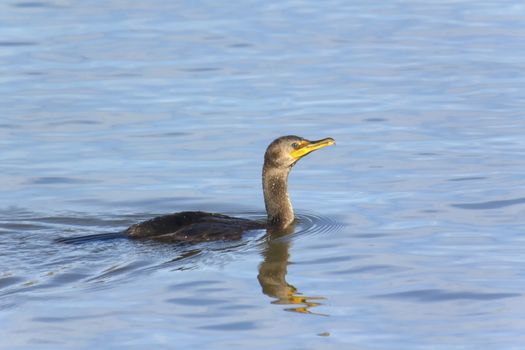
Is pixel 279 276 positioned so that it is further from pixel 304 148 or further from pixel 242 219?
pixel 304 148

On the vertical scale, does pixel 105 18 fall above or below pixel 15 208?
above

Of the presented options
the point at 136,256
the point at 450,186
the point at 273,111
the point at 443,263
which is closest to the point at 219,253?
the point at 136,256

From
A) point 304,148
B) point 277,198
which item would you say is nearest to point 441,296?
point 277,198

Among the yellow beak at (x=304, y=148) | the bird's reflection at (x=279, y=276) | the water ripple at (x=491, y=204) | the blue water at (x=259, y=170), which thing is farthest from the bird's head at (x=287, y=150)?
the water ripple at (x=491, y=204)

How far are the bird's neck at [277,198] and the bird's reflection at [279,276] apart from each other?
0.13 m

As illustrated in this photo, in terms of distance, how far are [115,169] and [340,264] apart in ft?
13.2

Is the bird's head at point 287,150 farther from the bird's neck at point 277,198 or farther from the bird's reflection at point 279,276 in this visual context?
the bird's reflection at point 279,276

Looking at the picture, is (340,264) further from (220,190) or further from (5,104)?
(5,104)

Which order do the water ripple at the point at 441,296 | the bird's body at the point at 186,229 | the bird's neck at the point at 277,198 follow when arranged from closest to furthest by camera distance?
the water ripple at the point at 441,296
the bird's body at the point at 186,229
the bird's neck at the point at 277,198

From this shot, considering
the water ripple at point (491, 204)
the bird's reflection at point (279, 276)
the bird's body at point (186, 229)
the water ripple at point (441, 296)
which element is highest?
the bird's body at point (186, 229)

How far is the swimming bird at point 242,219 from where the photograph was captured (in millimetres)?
11992

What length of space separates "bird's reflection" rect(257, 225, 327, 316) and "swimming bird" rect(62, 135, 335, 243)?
0.67ft

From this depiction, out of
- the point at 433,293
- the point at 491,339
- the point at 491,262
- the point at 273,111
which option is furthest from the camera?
the point at 273,111

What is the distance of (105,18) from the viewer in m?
21.6
